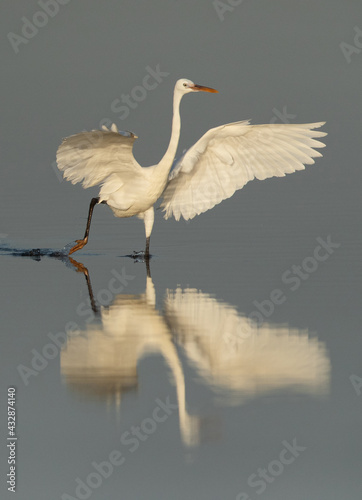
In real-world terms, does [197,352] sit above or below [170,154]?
below

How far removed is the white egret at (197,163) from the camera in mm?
14930

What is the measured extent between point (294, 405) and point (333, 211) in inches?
445

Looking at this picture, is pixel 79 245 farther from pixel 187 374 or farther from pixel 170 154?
pixel 187 374

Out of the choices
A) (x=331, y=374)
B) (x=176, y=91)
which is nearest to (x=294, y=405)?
(x=331, y=374)

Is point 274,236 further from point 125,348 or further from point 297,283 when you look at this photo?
point 125,348

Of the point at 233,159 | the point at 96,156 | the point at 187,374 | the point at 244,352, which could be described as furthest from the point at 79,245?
the point at 187,374

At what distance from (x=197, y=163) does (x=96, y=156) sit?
1734mm

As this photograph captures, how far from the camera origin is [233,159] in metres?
15.6

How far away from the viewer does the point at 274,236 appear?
54.1ft

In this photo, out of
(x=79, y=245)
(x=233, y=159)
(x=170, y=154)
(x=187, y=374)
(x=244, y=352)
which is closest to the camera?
(x=187, y=374)

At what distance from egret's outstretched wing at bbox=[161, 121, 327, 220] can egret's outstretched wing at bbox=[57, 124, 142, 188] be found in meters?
0.99

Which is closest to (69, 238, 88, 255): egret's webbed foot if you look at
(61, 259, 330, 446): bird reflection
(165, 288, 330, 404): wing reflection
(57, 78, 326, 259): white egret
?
(57, 78, 326, 259): white egret

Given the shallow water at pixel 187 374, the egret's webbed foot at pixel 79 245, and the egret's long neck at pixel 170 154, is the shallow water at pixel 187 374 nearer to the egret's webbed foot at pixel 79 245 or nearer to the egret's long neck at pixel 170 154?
the egret's webbed foot at pixel 79 245

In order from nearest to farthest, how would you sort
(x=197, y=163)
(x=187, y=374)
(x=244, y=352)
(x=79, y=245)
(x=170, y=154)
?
(x=187, y=374) → (x=244, y=352) → (x=170, y=154) → (x=79, y=245) → (x=197, y=163)
